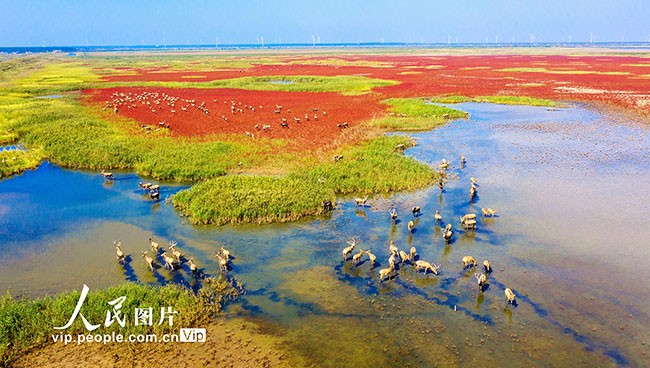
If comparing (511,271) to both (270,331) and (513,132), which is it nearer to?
(270,331)

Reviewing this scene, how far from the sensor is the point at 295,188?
906 inches

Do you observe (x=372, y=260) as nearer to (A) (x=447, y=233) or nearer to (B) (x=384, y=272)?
(B) (x=384, y=272)

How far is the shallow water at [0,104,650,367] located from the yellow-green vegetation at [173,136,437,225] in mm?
770

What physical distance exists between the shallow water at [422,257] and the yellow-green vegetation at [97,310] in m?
1.11

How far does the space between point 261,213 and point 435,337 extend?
10614mm

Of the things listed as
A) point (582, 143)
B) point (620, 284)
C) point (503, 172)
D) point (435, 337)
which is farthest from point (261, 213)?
point (582, 143)

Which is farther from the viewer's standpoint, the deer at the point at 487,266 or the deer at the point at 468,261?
the deer at the point at 468,261

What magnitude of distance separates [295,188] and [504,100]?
44408mm

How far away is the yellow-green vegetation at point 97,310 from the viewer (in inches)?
476

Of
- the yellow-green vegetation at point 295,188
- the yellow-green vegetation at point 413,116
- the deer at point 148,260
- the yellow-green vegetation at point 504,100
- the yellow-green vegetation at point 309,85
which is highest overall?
the yellow-green vegetation at point 309,85

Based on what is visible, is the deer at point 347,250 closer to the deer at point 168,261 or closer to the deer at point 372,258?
the deer at point 372,258

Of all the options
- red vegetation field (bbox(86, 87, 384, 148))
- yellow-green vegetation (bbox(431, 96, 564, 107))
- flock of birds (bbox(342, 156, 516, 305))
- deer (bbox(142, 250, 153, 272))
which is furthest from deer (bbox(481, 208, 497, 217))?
yellow-green vegetation (bbox(431, 96, 564, 107))
